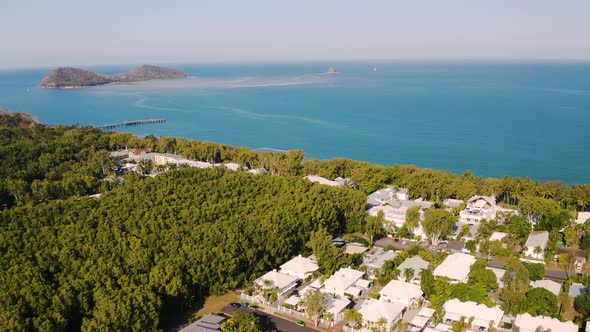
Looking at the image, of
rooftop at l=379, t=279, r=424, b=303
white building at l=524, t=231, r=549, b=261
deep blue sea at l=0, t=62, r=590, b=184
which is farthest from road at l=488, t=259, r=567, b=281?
deep blue sea at l=0, t=62, r=590, b=184

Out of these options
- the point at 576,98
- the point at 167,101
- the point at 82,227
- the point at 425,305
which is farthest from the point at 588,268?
the point at 167,101

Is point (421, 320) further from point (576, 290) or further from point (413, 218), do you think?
point (413, 218)

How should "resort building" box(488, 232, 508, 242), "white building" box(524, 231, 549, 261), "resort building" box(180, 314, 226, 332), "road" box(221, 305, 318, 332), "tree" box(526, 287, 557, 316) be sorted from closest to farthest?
"resort building" box(180, 314, 226, 332) → "tree" box(526, 287, 557, 316) → "road" box(221, 305, 318, 332) → "white building" box(524, 231, 549, 261) → "resort building" box(488, 232, 508, 242)

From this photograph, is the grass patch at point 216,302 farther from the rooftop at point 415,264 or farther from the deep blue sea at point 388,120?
the deep blue sea at point 388,120

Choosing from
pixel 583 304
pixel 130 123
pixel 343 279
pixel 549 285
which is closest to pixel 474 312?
pixel 583 304

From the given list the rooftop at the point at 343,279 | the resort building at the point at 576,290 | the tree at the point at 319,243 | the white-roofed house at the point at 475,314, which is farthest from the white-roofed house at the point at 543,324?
the tree at the point at 319,243

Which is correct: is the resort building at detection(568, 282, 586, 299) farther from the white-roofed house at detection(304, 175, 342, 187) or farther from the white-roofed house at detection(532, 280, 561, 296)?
the white-roofed house at detection(304, 175, 342, 187)
